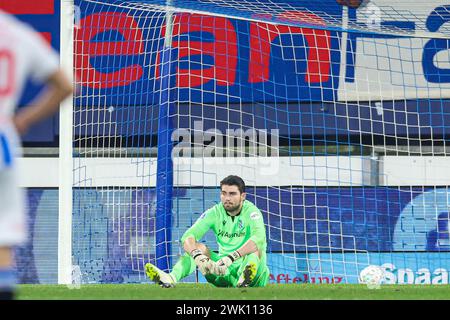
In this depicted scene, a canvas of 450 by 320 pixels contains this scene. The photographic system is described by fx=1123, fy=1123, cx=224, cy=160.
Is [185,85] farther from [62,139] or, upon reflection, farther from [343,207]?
[62,139]

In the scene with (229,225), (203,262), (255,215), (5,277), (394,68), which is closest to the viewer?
(5,277)

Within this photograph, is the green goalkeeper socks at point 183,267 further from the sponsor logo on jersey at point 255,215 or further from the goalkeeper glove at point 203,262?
the sponsor logo on jersey at point 255,215

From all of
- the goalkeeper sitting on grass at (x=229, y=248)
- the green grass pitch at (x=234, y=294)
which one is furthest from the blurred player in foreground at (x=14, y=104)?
the goalkeeper sitting on grass at (x=229, y=248)

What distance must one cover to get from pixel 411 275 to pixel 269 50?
3784 mm

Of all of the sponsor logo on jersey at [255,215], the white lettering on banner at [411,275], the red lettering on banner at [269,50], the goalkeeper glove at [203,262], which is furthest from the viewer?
the red lettering on banner at [269,50]

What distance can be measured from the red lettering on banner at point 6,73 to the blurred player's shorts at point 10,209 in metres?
0.26

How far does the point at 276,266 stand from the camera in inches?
614

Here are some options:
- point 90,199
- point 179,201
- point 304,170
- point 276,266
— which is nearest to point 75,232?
point 90,199

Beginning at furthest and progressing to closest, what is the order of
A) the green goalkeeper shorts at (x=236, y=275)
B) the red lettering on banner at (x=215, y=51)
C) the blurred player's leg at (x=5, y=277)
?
the red lettering on banner at (x=215, y=51) → the green goalkeeper shorts at (x=236, y=275) → the blurred player's leg at (x=5, y=277)

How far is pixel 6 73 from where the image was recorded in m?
3.66

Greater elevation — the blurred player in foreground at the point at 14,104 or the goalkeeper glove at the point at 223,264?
the blurred player in foreground at the point at 14,104

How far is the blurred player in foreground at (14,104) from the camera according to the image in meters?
3.65

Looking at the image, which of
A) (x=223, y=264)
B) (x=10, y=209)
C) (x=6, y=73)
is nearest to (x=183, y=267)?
(x=223, y=264)

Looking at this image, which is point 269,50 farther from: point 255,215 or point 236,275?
point 236,275
